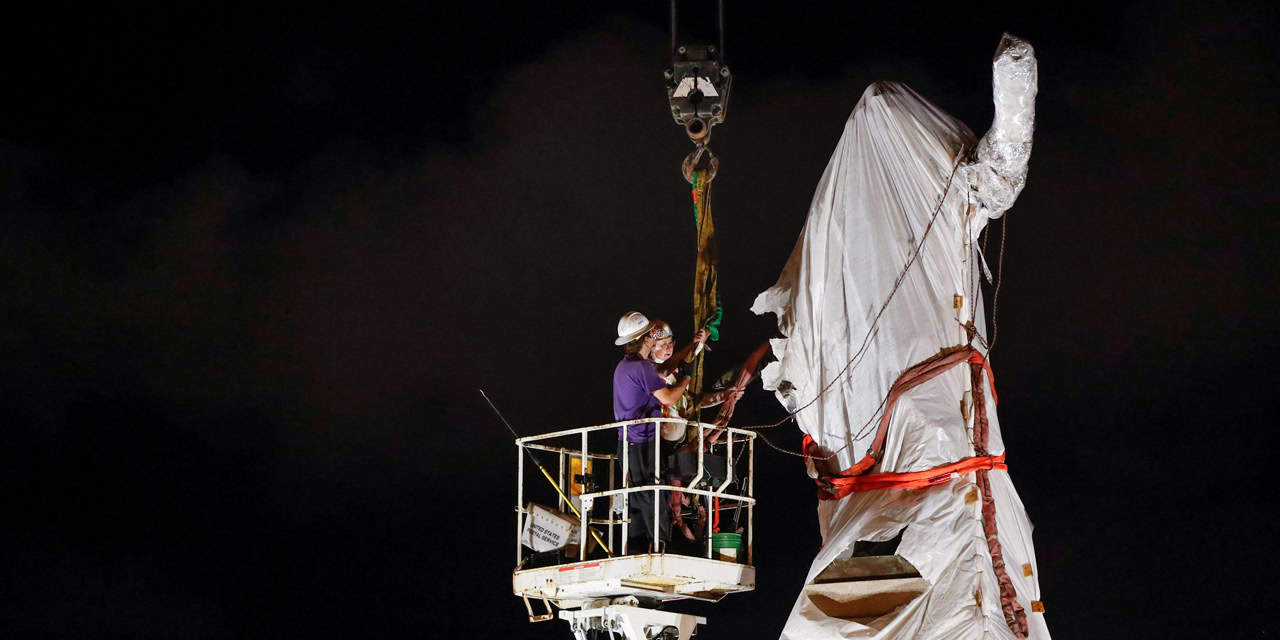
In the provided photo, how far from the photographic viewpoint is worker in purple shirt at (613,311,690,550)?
1188 cm

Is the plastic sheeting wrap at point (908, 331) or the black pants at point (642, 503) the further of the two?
the black pants at point (642, 503)

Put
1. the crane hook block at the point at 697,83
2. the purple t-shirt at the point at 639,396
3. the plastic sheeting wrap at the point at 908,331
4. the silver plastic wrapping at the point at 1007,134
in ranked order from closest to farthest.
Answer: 1. the silver plastic wrapping at the point at 1007,134
2. the plastic sheeting wrap at the point at 908,331
3. the purple t-shirt at the point at 639,396
4. the crane hook block at the point at 697,83

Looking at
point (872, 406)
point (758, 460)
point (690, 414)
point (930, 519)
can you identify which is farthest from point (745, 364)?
point (758, 460)

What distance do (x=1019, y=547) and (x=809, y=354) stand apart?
7.04 ft

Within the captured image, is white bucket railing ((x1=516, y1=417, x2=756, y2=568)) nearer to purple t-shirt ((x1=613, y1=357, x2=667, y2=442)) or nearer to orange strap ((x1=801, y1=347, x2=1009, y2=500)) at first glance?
purple t-shirt ((x1=613, y1=357, x2=667, y2=442))

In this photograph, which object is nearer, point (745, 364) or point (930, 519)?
point (930, 519)

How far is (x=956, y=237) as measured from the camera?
11406 mm

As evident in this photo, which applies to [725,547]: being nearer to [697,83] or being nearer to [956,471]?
[956,471]

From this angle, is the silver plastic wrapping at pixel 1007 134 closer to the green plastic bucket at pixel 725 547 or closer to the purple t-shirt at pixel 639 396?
the purple t-shirt at pixel 639 396

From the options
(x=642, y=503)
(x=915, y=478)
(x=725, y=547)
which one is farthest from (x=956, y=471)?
(x=642, y=503)

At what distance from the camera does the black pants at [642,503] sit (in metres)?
11.8

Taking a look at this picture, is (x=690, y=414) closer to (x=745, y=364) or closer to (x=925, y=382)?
(x=745, y=364)

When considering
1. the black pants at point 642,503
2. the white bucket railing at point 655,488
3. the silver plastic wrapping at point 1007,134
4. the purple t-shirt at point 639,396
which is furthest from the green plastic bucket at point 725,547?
the silver plastic wrapping at point 1007,134

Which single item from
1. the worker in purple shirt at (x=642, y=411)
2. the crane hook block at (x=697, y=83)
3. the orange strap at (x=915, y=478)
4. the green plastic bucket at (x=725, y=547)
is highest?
the crane hook block at (x=697, y=83)
